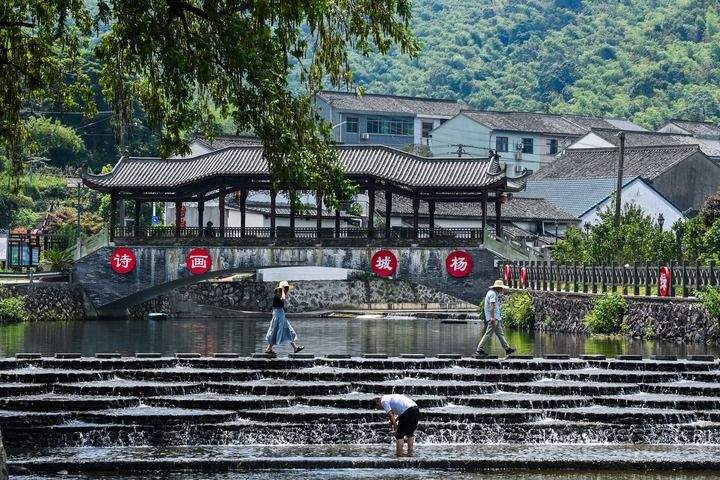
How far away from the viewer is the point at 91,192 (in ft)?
271

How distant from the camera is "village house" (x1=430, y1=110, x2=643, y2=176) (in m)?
95.1

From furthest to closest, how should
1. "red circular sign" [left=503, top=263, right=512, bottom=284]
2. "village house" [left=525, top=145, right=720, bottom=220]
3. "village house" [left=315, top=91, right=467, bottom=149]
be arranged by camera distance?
1. "village house" [left=315, top=91, right=467, bottom=149]
2. "village house" [left=525, top=145, right=720, bottom=220]
3. "red circular sign" [left=503, top=263, right=512, bottom=284]

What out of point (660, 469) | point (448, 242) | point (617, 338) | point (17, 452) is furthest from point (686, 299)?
point (17, 452)

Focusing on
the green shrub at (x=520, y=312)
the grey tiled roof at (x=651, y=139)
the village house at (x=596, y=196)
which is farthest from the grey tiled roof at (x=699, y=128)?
the green shrub at (x=520, y=312)

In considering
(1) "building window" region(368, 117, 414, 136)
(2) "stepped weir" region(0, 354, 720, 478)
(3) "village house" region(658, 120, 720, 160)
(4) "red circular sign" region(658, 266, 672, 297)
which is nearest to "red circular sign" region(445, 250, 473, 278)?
→ (4) "red circular sign" region(658, 266, 672, 297)

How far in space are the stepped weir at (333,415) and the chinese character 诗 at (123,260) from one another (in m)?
32.6

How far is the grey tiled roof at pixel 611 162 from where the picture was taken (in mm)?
82312

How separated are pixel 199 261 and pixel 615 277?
1840 centimetres

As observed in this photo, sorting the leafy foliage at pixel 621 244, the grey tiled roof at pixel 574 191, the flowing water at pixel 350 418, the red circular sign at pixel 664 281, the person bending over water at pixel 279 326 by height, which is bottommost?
Answer: the flowing water at pixel 350 418

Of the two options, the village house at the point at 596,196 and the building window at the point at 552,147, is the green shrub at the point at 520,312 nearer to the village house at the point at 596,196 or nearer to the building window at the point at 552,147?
the village house at the point at 596,196

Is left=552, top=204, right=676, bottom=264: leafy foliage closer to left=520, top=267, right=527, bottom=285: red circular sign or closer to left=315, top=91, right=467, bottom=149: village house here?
left=520, top=267, right=527, bottom=285: red circular sign

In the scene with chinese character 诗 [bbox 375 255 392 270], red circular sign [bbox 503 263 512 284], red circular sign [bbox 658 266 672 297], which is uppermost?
chinese character 诗 [bbox 375 255 392 270]

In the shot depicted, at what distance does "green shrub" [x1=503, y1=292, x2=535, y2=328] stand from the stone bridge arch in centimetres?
367

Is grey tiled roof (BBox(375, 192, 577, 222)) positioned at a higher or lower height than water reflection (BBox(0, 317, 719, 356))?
higher
